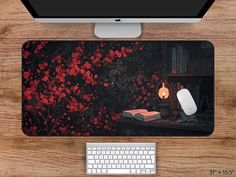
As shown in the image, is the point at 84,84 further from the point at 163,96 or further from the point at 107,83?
the point at 163,96

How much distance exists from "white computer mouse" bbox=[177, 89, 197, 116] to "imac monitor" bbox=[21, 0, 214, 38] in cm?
32

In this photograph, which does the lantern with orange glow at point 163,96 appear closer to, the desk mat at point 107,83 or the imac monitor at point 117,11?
the desk mat at point 107,83

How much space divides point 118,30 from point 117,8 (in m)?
0.14

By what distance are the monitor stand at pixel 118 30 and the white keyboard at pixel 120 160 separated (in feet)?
1.61

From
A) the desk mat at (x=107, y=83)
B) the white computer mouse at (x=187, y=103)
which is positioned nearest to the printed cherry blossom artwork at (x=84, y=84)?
the desk mat at (x=107, y=83)

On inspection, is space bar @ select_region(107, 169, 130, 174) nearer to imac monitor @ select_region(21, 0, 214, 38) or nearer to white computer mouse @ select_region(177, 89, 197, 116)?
white computer mouse @ select_region(177, 89, 197, 116)

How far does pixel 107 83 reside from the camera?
1816mm

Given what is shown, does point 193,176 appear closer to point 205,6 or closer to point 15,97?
point 205,6

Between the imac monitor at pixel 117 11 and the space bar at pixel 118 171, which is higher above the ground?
the imac monitor at pixel 117 11

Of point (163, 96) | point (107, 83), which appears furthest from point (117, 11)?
point (163, 96)

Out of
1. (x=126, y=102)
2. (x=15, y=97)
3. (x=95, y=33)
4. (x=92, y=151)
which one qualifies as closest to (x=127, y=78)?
(x=126, y=102)

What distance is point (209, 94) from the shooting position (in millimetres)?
1808

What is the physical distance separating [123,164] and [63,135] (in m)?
0.30

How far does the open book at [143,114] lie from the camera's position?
5.89ft
